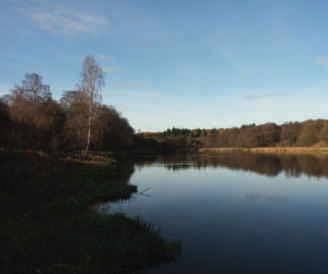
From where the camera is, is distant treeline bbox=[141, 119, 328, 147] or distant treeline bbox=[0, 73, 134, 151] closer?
distant treeline bbox=[0, 73, 134, 151]

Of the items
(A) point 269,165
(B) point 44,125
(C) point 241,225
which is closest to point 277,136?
(A) point 269,165

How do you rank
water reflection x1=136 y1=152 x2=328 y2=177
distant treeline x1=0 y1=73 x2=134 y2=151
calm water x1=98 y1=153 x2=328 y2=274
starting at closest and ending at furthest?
calm water x1=98 y1=153 x2=328 y2=274, distant treeline x1=0 y1=73 x2=134 y2=151, water reflection x1=136 y1=152 x2=328 y2=177

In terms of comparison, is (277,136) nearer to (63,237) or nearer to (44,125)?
(44,125)

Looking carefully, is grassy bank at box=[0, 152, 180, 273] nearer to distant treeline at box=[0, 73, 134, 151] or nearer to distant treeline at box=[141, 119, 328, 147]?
distant treeline at box=[0, 73, 134, 151]

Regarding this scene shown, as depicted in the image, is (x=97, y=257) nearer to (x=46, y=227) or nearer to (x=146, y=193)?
(x=46, y=227)

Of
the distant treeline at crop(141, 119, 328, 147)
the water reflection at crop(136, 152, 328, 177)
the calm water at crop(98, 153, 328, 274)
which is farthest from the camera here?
the distant treeline at crop(141, 119, 328, 147)

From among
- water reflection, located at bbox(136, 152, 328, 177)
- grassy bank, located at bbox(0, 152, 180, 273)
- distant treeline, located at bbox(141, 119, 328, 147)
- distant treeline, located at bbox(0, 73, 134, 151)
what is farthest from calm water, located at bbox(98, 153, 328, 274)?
distant treeline, located at bbox(141, 119, 328, 147)

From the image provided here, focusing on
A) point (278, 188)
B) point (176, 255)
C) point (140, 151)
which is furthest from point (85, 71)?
point (140, 151)

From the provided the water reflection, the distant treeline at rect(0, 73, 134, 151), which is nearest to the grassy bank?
the distant treeline at rect(0, 73, 134, 151)

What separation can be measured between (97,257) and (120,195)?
28.4ft

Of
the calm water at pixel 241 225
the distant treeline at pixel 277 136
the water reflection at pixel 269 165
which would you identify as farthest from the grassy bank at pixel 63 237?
the distant treeline at pixel 277 136

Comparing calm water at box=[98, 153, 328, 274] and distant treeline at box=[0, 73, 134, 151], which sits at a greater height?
distant treeline at box=[0, 73, 134, 151]

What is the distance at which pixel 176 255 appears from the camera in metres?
7.02

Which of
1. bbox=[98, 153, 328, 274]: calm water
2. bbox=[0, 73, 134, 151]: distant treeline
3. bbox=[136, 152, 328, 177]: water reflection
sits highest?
bbox=[0, 73, 134, 151]: distant treeline
